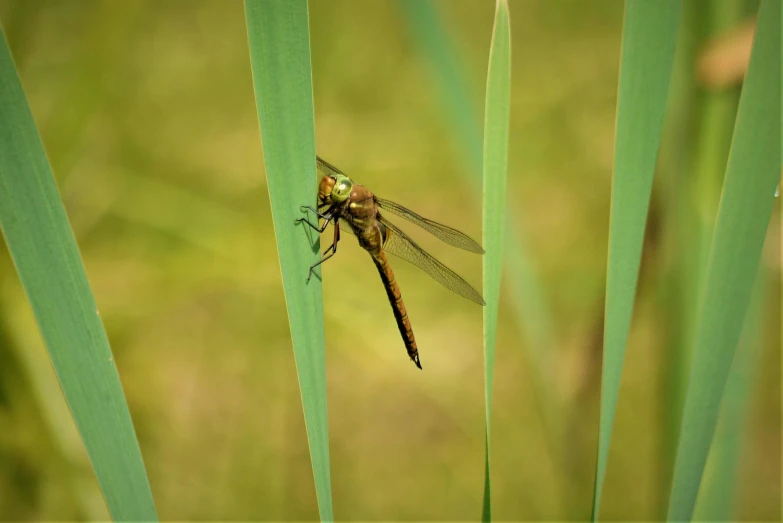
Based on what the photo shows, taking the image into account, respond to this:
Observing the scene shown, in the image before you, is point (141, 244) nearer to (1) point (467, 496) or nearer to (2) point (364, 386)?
(2) point (364, 386)

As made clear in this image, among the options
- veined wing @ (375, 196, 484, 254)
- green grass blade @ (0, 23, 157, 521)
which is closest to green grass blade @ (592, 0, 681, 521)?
green grass blade @ (0, 23, 157, 521)

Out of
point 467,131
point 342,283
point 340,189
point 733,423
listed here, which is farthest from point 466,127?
point 342,283

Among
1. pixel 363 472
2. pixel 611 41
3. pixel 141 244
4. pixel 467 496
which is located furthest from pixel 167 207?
pixel 611 41

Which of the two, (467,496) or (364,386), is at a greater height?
(364,386)

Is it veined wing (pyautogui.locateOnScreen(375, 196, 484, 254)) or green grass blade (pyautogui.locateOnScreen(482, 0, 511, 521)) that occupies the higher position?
green grass blade (pyautogui.locateOnScreen(482, 0, 511, 521))

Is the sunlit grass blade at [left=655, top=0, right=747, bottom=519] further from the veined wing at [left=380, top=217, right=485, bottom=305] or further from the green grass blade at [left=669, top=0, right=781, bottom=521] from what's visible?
the veined wing at [left=380, top=217, right=485, bottom=305]

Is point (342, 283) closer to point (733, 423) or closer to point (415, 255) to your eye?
point (415, 255)

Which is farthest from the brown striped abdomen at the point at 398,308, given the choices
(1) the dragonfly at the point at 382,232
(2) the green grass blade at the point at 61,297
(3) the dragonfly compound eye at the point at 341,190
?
(2) the green grass blade at the point at 61,297
